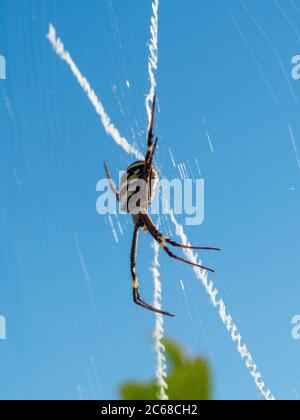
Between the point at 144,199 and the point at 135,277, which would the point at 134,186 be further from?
the point at 135,277

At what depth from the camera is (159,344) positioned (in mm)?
8242

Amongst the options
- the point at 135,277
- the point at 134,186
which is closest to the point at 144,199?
the point at 134,186

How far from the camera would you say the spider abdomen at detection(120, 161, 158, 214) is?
6.85m

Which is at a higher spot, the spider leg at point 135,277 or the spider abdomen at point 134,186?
the spider abdomen at point 134,186

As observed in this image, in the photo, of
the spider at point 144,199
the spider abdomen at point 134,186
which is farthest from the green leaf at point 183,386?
the spider abdomen at point 134,186

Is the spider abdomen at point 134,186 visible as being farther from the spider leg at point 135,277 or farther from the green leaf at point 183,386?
the green leaf at point 183,386

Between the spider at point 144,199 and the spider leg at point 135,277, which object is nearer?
the spider at point 144,199

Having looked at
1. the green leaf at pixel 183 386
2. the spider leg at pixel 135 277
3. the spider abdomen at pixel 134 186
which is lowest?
the green leaf at pixel 183 386

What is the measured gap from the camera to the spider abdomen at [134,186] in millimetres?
6852

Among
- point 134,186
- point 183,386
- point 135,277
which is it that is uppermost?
point 134,186

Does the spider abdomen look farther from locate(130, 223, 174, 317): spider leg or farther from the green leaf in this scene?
the green leaf

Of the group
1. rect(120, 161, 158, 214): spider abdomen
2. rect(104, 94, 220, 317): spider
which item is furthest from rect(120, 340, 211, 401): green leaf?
rect(120, 161, 158, 214): spider abdomen

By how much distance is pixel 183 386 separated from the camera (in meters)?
7.14

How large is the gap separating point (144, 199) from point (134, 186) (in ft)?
0.98
